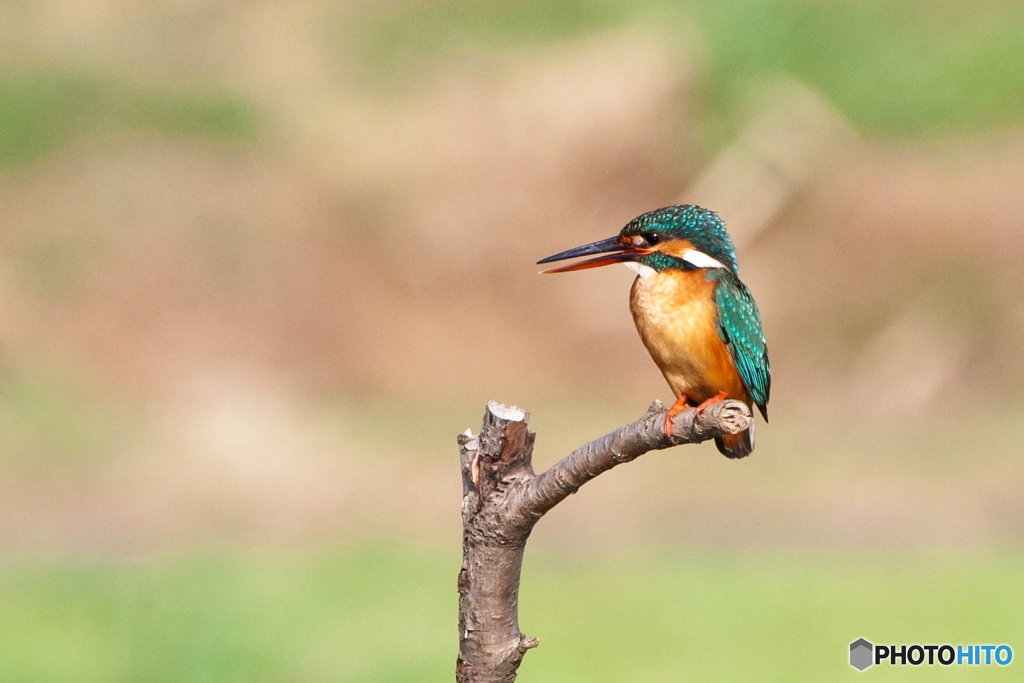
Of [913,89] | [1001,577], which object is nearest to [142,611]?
[1001,577]

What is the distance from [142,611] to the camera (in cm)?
598

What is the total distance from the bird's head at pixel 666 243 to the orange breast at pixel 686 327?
3 centimetres

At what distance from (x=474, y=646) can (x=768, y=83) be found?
25.3ft

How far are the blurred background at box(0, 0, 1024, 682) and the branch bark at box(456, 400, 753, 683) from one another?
14.7ft

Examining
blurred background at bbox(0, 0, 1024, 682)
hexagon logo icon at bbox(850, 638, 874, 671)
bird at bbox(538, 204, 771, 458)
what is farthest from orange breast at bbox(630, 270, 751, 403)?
blurred background at bbox(0, 0, 1024, 682)

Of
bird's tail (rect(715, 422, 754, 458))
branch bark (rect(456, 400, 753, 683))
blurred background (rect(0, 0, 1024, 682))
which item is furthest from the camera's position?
blurred background (rect(0, 0, 1024, 682))

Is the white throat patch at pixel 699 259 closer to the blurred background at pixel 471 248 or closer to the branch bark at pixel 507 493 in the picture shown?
the branch bark at pixel 507 493

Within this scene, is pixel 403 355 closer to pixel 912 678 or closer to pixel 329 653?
pixel 329 653

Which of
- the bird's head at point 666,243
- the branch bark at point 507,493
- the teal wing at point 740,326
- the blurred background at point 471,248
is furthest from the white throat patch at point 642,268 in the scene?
the blurred background at point 471,248

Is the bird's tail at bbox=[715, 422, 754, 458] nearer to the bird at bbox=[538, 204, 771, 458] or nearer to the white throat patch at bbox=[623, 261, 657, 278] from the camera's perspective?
the bird at bbox=[538, 204, 771, 458]

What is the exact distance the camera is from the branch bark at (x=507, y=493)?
232 centimetres

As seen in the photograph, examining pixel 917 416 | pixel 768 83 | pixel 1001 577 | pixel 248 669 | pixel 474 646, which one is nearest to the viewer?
pixel 474 646

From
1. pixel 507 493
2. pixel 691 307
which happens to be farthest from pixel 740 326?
pixel 507 493

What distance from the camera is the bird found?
2.83 m
